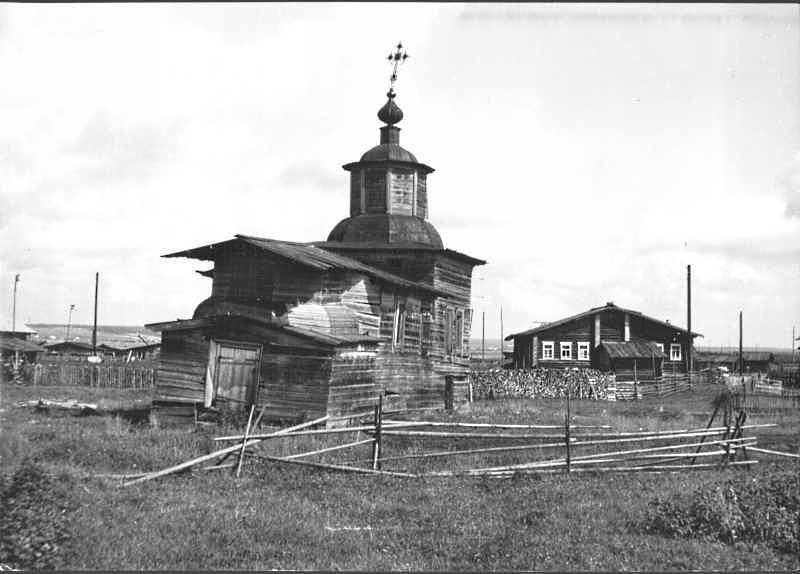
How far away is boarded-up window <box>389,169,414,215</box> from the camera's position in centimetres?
3397

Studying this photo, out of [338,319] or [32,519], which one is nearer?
[32,519]

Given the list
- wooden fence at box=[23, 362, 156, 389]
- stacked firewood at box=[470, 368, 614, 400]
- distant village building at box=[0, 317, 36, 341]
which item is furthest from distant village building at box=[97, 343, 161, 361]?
stacked firewood at box=[470, 368, 614, 400]

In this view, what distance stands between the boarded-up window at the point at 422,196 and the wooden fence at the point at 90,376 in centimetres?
1990

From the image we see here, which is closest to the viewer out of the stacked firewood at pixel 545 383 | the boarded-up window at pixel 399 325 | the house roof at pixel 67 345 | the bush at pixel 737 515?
the bush at pixel 737 515

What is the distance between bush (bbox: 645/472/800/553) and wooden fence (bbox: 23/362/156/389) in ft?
126

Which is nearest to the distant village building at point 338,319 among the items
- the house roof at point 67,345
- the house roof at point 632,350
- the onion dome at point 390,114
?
the onion dome at point 390,114

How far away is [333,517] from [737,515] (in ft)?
18.2

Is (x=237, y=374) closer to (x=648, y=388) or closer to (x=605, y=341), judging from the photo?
(x=648, y=388)

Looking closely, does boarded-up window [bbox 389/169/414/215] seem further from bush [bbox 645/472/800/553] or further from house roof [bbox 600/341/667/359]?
bush [bbox 645/472/800/553]

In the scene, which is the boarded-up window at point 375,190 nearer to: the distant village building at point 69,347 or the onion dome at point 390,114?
the onion dome at point 390,114

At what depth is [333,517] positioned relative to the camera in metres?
11.3

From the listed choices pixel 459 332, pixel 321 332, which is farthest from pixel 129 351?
pixel 321 332

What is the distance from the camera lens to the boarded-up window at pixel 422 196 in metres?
34.7

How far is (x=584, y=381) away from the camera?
43.6 m
